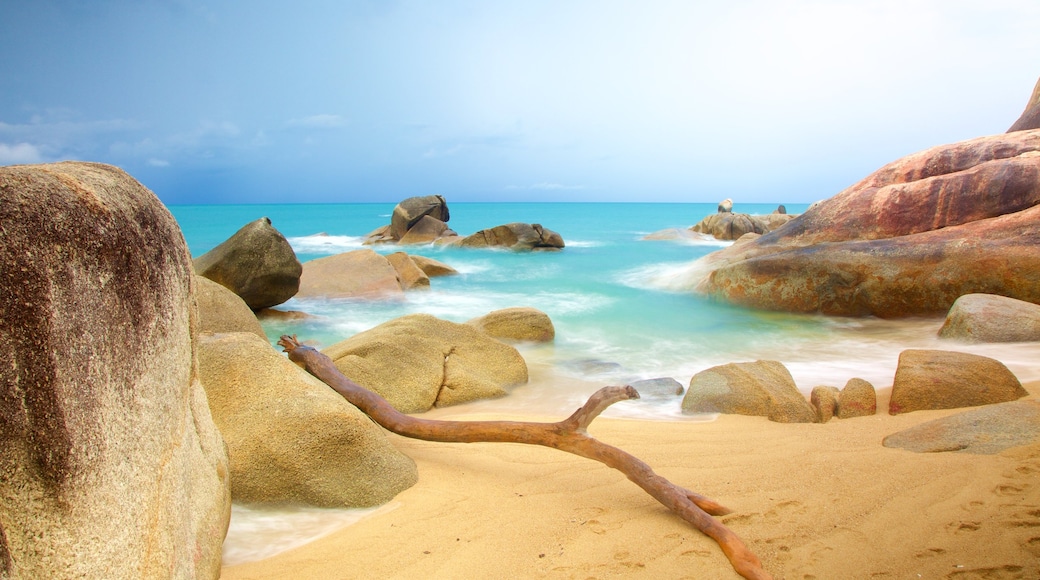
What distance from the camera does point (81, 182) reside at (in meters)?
1.75

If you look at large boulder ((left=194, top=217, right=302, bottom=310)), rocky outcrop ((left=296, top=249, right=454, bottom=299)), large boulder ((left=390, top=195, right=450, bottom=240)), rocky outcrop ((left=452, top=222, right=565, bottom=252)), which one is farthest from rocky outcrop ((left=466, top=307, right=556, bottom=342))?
large boulder ((left=390, top=195, right=450, bottom=240))

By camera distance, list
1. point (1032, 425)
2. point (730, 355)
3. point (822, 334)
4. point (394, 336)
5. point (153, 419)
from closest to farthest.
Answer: point (153, 419)
point (1032, 425)
point (394, 336)
point (730, 355)
point (822, 334)

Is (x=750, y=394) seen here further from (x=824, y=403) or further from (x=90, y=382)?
(x=90, y=382)

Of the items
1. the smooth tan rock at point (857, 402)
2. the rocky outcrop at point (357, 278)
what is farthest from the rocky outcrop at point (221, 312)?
the rocky outcrop at point (357, 278)

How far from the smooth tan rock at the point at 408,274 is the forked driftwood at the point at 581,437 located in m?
8.31

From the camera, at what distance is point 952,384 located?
14.4 ft

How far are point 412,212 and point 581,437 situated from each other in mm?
23972

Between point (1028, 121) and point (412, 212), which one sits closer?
point (1028, 121)

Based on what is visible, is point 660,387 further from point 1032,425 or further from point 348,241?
point 348,241

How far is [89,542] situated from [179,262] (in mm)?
978

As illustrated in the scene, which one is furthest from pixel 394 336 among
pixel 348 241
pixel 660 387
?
pixel 348 241

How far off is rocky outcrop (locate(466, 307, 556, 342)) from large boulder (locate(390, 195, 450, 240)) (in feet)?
60.9

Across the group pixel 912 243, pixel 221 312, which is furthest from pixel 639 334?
pixel 221 312

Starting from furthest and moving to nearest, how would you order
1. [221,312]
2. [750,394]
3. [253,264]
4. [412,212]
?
[412,212] < [253,264] < [221,312] < [750,394]
